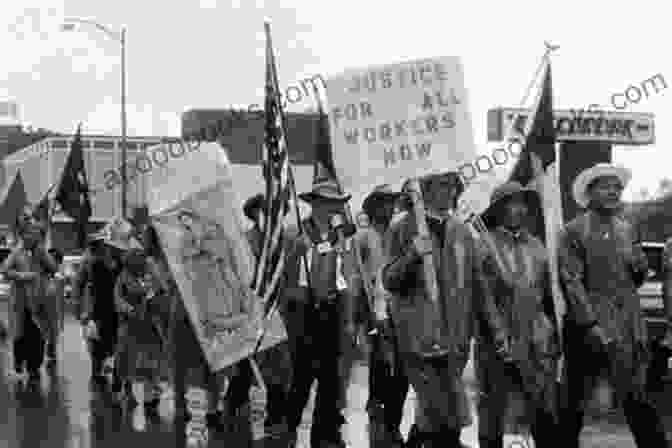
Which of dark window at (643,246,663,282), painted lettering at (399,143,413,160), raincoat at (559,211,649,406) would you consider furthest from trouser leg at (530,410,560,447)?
dark window at (643,246,663,282)

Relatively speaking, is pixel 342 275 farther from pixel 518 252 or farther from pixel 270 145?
pixel 518 252

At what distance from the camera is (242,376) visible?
32.3 ft

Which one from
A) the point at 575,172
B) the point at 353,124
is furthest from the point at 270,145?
the point at 575,172

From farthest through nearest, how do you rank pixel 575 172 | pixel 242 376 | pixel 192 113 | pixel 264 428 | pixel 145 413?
pixel 192 113 → pixel 575 172 → pixel 145 413 → pixel 242 376 → pixel 264 428

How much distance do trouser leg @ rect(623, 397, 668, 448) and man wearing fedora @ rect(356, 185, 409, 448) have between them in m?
2.23

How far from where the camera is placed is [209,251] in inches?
349

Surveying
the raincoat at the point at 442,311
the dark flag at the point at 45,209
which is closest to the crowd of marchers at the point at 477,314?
the raincoat at the point at 442,311

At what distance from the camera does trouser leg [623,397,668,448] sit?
689cm

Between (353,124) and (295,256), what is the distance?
1584 millimetres

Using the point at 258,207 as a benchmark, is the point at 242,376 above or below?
below

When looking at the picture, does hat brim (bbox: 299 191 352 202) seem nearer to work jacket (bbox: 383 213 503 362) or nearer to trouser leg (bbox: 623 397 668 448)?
work jacket (bbox: 383 213 503 362)

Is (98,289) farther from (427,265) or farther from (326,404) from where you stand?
(427,265)

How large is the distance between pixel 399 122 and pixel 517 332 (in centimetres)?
131

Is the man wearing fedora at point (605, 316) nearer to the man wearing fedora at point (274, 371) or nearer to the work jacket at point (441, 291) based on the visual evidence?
the work jacket at point (441, 291)
